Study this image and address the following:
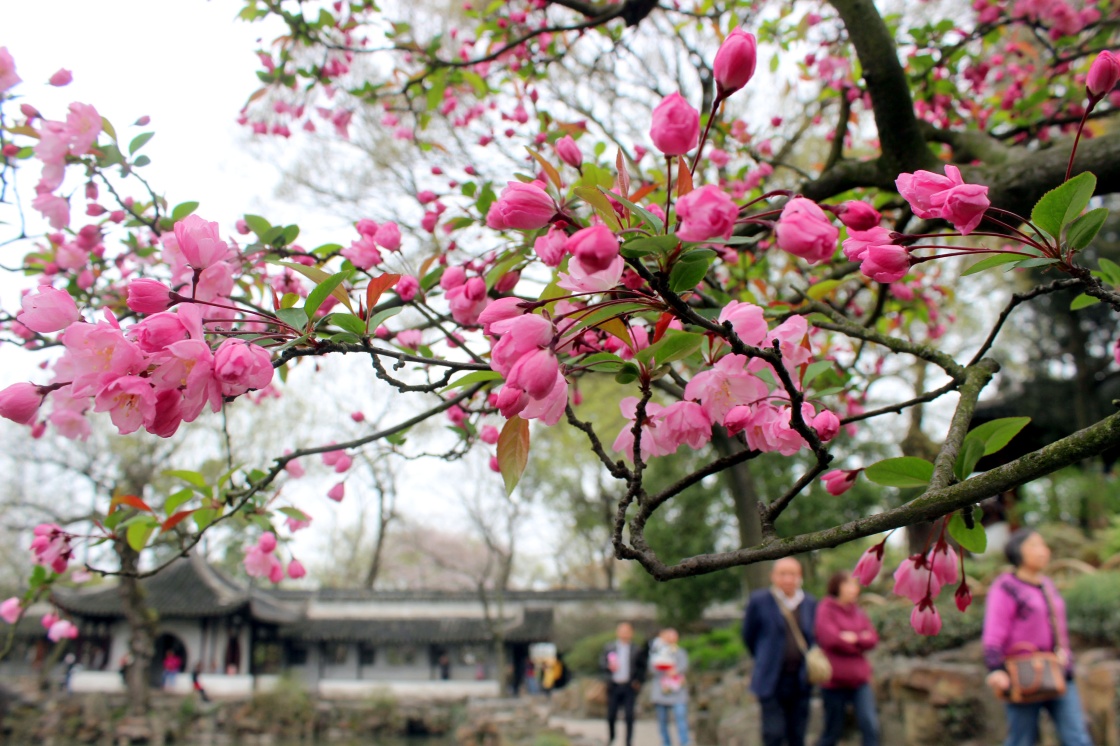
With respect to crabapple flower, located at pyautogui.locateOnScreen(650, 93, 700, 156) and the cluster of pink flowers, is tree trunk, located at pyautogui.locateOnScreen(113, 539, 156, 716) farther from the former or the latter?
crabapple flower, located at pyautogui.locateOnScreen(650, 93, 700, 156)

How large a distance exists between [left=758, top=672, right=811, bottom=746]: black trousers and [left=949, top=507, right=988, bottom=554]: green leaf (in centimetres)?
276

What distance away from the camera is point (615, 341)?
1.00 m

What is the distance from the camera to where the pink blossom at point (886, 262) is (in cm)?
74

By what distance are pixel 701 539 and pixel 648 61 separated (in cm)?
737

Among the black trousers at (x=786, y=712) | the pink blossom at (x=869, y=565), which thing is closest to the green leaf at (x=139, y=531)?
the pink blossom at (x=869, y=565)

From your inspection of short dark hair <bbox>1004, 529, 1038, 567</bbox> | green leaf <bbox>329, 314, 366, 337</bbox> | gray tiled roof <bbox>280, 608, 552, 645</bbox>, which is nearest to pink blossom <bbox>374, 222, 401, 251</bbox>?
green leaf <bbox>329, 314, 366, 337</bbox>

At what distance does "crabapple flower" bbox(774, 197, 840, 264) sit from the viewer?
2.04 ft

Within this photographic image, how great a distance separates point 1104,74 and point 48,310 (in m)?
1.16

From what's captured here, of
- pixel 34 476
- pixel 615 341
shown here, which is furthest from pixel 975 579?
pixel 34 476

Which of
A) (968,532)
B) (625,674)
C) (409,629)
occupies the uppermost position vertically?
(968,532)

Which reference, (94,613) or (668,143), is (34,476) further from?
(668,143)

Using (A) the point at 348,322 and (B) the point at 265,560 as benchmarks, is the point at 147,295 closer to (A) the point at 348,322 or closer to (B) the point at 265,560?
(A) the point at 348,322

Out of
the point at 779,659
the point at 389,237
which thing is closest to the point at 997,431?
the point at 389,237

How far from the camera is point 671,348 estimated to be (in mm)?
779
